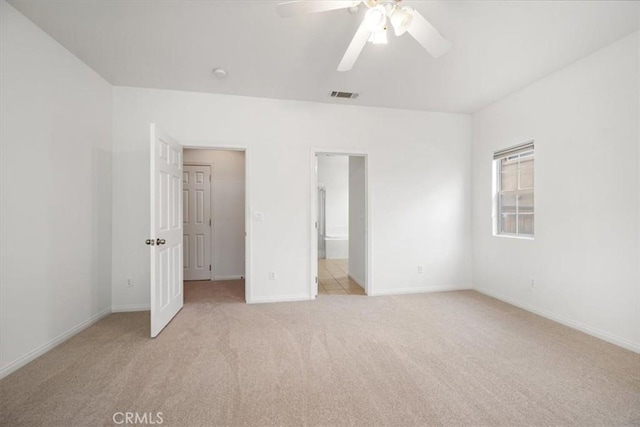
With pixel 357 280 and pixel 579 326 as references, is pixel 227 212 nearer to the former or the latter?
pixel 357 280

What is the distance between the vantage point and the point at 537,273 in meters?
3.08

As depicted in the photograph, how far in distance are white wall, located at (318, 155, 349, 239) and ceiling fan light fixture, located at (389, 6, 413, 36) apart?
5767mm

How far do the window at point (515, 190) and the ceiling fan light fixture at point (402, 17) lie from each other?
255cm

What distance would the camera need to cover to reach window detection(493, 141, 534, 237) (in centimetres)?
327

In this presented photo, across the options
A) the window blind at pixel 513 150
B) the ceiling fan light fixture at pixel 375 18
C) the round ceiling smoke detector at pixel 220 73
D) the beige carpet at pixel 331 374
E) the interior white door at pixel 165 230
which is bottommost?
the beige carpet at pixel 331 374

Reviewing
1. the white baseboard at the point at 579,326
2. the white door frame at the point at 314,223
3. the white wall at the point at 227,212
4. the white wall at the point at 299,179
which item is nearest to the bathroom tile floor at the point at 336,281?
the white door frame at the point at 314,223

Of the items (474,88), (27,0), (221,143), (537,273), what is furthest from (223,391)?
(474,88)

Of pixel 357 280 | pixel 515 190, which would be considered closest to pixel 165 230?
pixel 357 280

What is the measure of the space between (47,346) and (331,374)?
240 cm

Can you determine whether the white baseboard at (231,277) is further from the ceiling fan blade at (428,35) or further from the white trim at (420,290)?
the ceiling fan blade at (428,35)

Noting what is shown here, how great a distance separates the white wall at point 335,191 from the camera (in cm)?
742

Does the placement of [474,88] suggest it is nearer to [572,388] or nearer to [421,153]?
[421,153]

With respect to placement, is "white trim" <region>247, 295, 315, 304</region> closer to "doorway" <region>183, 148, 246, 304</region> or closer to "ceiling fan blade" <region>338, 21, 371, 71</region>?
"doorway" <region>183, 148, 246, 304</region>

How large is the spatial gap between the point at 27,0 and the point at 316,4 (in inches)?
82.8
